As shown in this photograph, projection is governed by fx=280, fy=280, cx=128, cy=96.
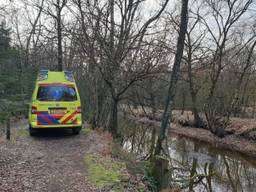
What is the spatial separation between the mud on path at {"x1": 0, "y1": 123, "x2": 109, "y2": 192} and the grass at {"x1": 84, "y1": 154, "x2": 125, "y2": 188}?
0.60ft

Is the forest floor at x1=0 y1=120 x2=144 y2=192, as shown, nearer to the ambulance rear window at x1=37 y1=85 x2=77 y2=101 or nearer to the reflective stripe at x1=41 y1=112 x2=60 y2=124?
the reflective stripe at x1=41 y1=112 x2=60 y2=124

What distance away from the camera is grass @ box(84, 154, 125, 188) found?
21.1 ft

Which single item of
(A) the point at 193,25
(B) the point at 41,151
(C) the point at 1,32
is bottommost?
(B) the point at 41,151

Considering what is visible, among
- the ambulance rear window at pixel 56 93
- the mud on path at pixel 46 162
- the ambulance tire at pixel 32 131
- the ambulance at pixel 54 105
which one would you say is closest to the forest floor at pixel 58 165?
the mud on path at pixel 46 162

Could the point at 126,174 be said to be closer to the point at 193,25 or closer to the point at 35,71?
the point at 193,25

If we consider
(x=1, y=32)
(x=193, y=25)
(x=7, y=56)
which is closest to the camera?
(x=7, y=56)

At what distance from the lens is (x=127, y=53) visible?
1257 cm

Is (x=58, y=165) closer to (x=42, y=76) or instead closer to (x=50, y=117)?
(x=50, y=117)

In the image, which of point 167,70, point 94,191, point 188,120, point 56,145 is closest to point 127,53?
point 167,70

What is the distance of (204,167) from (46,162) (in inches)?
296

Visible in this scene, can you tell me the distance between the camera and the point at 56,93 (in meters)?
10.7

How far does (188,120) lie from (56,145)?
1689 centimetres

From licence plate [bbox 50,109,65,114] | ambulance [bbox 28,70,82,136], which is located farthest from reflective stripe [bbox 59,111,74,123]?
licence plate [bbox 50,109,65,114]

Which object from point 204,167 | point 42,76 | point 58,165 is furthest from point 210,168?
point 42,76
